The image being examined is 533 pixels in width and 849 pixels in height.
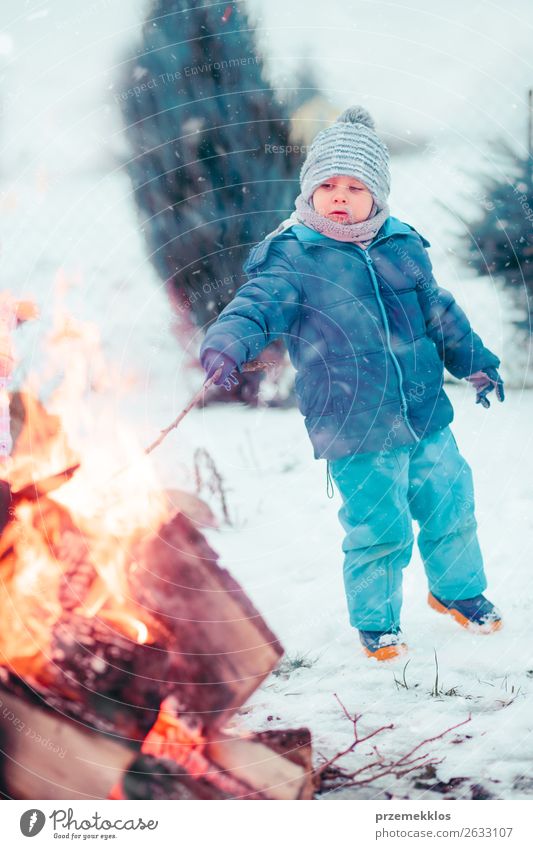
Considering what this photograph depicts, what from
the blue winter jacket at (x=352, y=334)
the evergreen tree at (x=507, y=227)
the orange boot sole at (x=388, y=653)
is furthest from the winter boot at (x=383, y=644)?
the evergreen tree at (x=507, y=227)

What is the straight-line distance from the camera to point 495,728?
33.5 inches

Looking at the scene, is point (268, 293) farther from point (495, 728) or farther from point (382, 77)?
point (495, 728)

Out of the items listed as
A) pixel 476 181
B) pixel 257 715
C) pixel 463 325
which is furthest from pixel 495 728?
pixel 476 181

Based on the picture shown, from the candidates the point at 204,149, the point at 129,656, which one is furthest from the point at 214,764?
the point at 204,149

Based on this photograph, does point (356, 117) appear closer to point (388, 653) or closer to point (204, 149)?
point (204, 149)

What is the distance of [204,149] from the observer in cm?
100

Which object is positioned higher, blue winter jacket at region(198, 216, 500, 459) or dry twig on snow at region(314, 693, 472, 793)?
blue winter jacket at region(198, 216, 500, 459)

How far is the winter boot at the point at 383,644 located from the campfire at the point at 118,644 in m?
0.13

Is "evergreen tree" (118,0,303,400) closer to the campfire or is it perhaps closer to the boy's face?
the boy's face

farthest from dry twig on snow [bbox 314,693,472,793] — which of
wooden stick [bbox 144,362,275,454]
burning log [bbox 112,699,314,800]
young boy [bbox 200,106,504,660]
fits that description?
wooden stick [bbox 144,362,275,454]

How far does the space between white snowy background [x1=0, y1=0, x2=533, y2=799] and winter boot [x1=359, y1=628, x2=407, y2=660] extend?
2 cm

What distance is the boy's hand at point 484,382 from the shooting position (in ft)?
3.11

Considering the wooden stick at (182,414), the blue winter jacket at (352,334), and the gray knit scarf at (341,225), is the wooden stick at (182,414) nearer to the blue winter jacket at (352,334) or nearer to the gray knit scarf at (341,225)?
the blue winter jacket at (352,334)

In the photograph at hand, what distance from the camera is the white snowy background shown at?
972 millimetres
